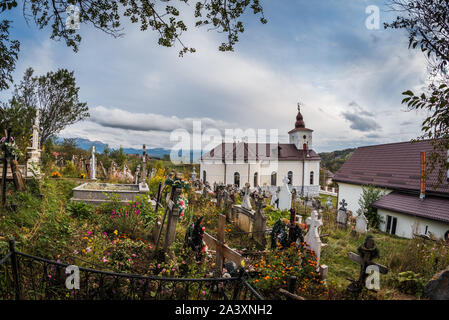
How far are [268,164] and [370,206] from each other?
17.2 metres

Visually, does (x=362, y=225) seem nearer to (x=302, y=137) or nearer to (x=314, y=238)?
(x=314, y=238)

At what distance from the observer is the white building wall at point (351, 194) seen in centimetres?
1731

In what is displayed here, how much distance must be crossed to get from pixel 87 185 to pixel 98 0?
793cm

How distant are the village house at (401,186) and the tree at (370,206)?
277 mm

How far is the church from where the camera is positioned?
27750mm

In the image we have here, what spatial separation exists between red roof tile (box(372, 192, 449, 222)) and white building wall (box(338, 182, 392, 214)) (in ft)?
10.6

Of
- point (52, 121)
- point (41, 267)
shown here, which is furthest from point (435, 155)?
point (52, 121)

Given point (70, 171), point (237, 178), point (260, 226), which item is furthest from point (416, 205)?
point (70, 171)

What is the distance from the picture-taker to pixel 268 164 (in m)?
30.9

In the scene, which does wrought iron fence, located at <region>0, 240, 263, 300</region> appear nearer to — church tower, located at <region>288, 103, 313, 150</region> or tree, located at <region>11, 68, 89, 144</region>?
tree, located at <region>11, 68, 89, 144</region>

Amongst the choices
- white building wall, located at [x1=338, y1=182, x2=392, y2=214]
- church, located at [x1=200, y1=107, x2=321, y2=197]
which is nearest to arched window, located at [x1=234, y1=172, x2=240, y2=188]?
church, located at [x1=200, y1=107, x2=321, y2=197]
